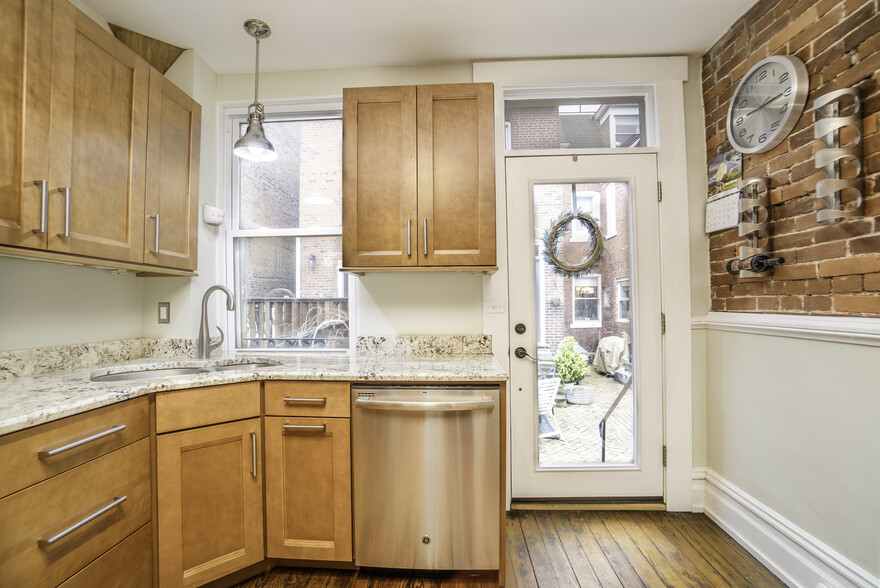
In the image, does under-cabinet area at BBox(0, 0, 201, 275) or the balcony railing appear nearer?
under-cabinet area at BBox(0, 0, 201, 275)

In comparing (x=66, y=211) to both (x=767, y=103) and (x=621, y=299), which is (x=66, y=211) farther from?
(x=767, y=103)

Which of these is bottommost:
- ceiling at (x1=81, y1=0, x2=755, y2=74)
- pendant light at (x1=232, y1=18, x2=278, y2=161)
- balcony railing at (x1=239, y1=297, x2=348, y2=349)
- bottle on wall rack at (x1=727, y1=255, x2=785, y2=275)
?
balcony railing at (x1=239, y1=297, x2=348, y2=349)

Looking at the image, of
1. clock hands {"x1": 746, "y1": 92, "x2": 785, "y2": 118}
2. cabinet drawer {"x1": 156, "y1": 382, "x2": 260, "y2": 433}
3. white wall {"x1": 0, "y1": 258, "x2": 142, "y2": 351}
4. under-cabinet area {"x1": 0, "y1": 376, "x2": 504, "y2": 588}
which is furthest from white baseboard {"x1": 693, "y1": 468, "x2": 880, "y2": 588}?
white wall {"x1": 0, "y1": 258, "x2": 142, "y2": 351}

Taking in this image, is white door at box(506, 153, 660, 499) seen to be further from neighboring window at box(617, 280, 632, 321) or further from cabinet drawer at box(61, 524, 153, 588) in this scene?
cabinet drawer at box(61, 524, 153, 588)

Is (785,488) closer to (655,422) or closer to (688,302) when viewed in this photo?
(655,422)

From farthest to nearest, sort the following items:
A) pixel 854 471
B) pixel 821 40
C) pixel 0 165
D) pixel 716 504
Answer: pixel 716 504, pixel 821 40, pixel 854 471, pixel 0 165

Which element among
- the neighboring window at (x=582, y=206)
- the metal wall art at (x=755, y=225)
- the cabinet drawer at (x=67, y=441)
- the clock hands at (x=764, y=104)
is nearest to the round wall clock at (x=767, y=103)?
the clock hands at (x=764, y=104)

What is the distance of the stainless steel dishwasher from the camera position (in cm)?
154

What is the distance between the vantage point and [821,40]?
1.49m

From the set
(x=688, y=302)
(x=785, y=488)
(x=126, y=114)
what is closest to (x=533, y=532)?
(x=785, y=488)

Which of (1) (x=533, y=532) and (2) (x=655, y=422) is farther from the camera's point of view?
(2) (x=655, y=422)

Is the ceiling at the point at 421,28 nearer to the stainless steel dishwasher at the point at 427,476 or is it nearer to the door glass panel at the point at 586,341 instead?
the door glass panel at the point at 586,341

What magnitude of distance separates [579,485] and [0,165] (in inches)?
114

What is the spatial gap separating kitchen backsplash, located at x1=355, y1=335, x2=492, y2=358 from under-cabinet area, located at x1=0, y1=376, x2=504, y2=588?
60cm
